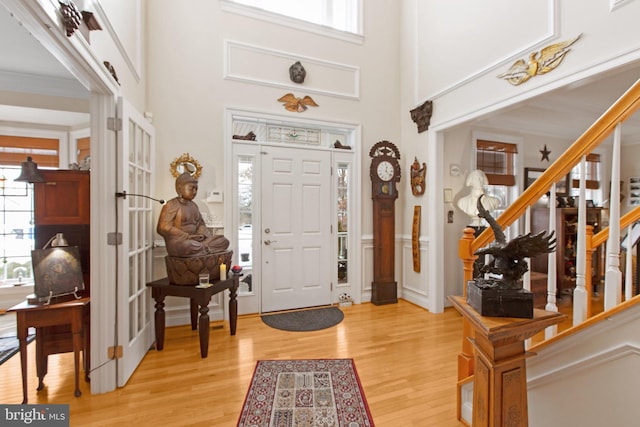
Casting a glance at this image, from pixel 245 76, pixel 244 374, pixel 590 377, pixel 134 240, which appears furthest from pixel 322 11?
pixel 590 377

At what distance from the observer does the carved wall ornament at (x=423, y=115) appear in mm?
3656

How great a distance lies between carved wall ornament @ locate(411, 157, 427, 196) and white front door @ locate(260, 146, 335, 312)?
3.81 feet

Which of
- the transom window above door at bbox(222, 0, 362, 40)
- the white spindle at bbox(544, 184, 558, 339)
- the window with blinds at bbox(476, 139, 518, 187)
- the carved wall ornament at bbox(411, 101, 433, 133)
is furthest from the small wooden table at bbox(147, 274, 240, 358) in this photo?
the window with blinds at bbox(476, 139, 518, 187)

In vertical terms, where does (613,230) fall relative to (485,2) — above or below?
below

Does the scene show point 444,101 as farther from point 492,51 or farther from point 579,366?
point 579,366

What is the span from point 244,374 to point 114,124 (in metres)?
2.11

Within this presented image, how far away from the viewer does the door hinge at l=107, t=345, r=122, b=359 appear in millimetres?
2057

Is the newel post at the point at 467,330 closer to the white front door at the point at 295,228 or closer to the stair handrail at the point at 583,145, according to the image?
the stair handrail at the point at 583,145

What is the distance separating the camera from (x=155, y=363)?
242cm

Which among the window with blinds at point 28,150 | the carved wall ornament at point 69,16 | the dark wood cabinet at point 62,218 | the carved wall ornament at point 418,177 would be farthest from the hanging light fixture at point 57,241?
the carved wall ornament at point 418,177

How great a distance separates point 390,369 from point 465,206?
2385 mm

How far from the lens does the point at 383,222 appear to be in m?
3.91

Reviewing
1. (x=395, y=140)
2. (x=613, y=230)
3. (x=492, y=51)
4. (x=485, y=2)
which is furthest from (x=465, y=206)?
(x=613, y=230)

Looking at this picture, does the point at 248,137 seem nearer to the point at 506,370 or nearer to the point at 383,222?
the point at 383,222
